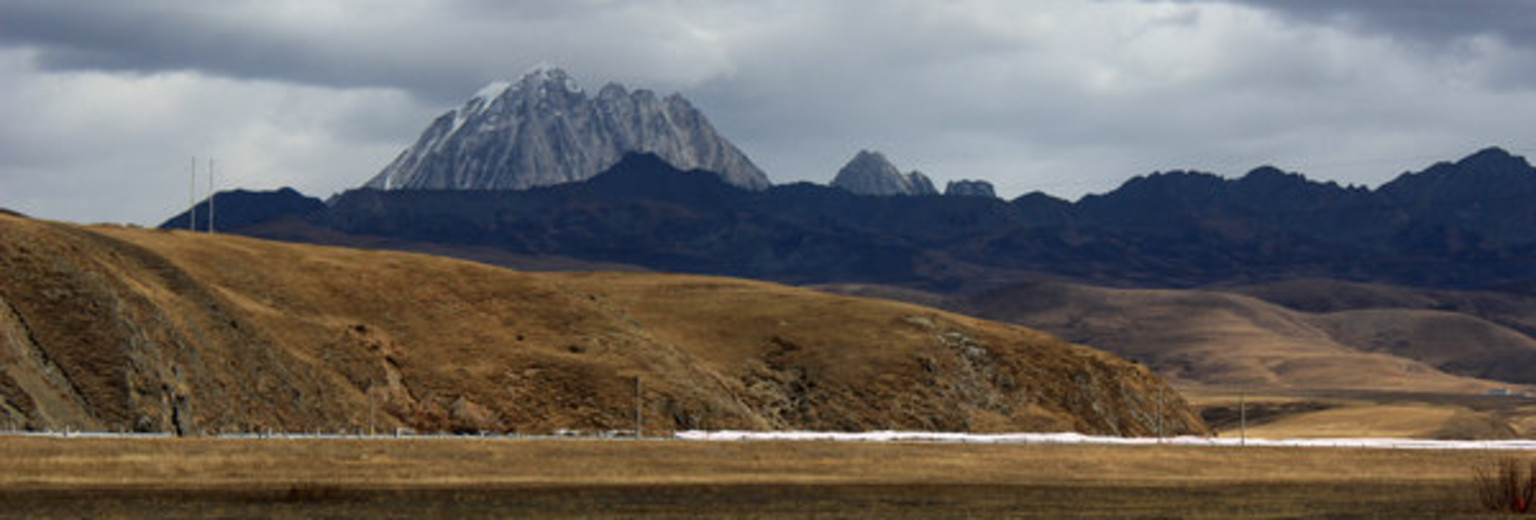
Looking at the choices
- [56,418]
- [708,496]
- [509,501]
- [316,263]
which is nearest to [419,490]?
[509,501]

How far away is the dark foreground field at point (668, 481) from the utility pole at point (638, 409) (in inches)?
587

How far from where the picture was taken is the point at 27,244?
99125 millimetres

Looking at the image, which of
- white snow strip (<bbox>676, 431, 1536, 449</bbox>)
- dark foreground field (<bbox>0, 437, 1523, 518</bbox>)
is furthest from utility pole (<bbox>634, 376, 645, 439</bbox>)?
dark foreground field (<bbox>0, 437, 1523, 518</bbox>)

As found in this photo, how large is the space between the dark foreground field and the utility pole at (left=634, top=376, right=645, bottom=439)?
48.9ft

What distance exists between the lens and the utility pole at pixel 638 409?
364 ft

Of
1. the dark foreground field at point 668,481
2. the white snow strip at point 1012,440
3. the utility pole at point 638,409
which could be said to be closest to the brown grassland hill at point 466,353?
the utility pole at point 638,409

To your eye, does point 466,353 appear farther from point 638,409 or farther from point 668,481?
point 668,481

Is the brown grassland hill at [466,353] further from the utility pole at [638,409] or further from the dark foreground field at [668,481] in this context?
the dark foreground field at [668,481]

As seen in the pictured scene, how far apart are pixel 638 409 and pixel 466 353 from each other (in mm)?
16096

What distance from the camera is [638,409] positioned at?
368 feet

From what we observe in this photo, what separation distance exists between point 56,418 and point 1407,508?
188ft

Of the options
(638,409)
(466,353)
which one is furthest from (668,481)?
(466,353)

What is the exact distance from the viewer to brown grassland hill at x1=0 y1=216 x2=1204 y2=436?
9269cm

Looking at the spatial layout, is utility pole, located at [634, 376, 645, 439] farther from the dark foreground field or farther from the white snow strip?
the dark foreground field
